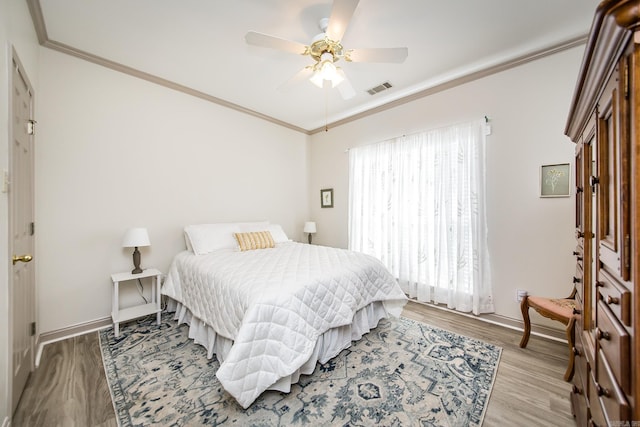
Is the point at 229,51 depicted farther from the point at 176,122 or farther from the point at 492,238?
the point at 492,238

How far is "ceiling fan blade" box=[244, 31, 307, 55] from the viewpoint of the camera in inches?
70.7

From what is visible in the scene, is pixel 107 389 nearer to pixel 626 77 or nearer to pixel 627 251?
pixel 627 251

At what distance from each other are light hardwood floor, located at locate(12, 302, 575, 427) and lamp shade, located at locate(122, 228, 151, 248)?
36.0 inches

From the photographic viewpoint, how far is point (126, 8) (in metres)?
1.95

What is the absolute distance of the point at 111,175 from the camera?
2.65 metres

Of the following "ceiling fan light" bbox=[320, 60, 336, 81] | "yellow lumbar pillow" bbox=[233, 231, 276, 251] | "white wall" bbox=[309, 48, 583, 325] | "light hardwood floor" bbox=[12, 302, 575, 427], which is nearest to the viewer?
"light hardwood floor" bbox=[12, 302, 575, 427]

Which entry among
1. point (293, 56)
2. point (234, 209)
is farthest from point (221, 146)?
point (293, 56)

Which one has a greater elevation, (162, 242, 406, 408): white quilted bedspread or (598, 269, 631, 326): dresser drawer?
(598, 269, 631, 326): dresser drawer

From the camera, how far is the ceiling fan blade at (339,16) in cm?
155

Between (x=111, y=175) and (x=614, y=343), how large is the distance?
3727 millimetres

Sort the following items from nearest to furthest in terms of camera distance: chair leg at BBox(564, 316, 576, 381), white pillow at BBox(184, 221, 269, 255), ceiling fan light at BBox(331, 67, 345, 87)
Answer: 1. chair leg at BBox(564, 316, 576, 381)
2. ceiling fan light at BBox(331, 67, 345, 87)
3. white pillow at BBox(184, 221, 269, 255)

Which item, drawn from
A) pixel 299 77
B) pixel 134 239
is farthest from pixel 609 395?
pixel 134 239

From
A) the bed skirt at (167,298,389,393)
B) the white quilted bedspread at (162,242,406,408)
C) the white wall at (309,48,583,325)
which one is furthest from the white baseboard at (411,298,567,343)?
the bed skirt at (167,298,389,393)

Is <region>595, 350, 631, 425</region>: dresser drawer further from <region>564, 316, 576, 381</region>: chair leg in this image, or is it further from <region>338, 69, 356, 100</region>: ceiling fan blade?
<region>338, 69, 356, 100</region>: ceiling fan blade
